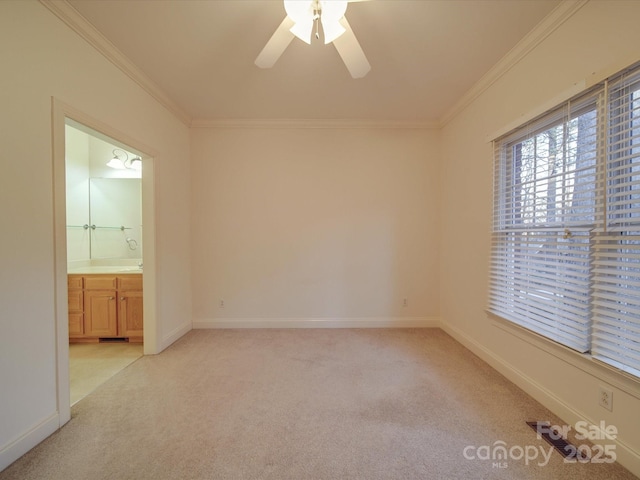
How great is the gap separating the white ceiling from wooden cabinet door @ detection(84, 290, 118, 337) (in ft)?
7.75

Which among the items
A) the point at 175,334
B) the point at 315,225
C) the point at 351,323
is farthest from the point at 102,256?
the point at 351,323

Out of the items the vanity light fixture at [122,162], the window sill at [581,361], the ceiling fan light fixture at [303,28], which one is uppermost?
the ceiling fan light fixture at [303,28]

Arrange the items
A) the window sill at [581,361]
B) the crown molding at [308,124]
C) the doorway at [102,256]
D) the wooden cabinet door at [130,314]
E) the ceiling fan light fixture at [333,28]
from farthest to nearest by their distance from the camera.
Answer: the crown molding at [308,124]
the wooden cabinet door at [130,314]
the doorway at [102,256]
the ceiling fan light fixture at [333,28]
the window sill at [581,361]

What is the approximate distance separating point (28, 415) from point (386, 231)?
11.3 ft

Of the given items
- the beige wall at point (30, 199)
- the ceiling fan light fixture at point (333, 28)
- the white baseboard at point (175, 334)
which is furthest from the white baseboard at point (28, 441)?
the ceiling fan light fixture at point (333, 28)

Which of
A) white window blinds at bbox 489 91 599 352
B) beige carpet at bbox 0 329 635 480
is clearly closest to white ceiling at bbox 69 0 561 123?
white window blinds at bbox 489 91 599 352

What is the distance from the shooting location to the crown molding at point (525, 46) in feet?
5.27

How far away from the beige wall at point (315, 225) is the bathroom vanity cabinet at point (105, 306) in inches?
26.7

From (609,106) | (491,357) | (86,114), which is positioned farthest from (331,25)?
(491,357)

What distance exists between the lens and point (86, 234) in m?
3.49

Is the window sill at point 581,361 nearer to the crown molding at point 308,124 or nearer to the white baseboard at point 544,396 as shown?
the white baseboard at point 544,396

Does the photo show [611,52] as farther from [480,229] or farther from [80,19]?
[80,19]

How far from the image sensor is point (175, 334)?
2959 mm

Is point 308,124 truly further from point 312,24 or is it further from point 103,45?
point 103,45
